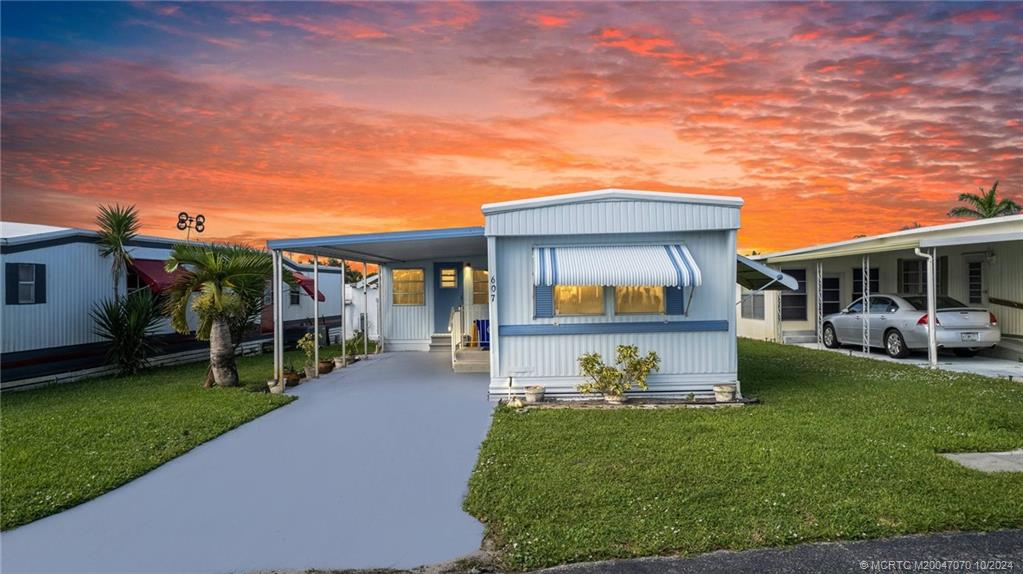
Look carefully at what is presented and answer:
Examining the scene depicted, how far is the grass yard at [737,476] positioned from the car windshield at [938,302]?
4.94 m

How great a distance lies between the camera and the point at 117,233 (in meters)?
14.2

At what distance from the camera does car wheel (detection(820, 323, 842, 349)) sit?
54.5ft

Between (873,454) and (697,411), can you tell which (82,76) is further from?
(873,454)

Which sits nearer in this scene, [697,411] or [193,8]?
[697,411]

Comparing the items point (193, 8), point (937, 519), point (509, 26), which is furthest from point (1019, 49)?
point (193, 8)

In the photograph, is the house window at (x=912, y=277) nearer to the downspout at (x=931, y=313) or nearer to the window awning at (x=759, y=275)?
the downspout at (x=931, y=313)

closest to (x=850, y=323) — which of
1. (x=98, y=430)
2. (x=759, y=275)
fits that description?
(x=759, y=275)

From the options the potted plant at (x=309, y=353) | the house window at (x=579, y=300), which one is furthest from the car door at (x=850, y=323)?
the potted plant at (x=309, y=353)

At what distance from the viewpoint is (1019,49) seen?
12438mm

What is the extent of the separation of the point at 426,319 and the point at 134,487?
11.3m

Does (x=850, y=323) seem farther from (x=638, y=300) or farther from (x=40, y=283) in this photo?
(x=40, y=283)

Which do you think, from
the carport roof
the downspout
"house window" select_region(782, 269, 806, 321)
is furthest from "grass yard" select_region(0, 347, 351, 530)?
"house window" select_region(782, 269, 806, 321)

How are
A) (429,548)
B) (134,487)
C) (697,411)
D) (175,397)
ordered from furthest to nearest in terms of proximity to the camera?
(175,397) < (697,411) < (134,487) < (429,548)

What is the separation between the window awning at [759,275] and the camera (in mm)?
10227
